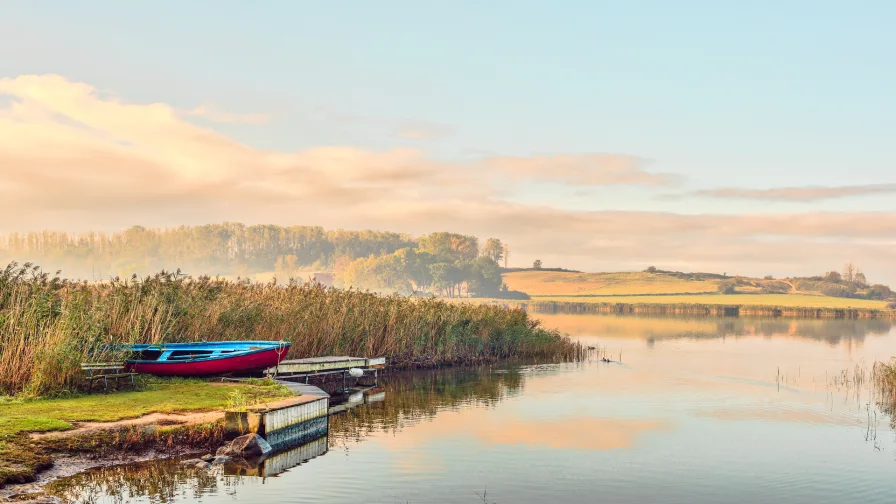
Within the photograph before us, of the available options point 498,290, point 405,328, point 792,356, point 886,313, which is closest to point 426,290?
point 498,290

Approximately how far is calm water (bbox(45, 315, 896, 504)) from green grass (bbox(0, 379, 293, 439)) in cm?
231

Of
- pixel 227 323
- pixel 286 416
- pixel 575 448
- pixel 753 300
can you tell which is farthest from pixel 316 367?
pixel 753 300

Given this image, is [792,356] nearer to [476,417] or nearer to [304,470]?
[476,417]

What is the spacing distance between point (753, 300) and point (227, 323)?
127 m

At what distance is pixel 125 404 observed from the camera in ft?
66.9

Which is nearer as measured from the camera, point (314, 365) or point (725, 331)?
point (314, 365)

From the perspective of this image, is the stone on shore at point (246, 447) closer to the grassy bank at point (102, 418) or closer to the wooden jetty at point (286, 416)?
the wooden jetty at point (286, 416)

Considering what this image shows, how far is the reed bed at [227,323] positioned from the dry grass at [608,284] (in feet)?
399

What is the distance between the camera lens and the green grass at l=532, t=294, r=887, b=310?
13062cm

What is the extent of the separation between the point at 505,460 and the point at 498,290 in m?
174

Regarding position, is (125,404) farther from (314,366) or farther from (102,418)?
(314,366)

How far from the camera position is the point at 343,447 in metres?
20.8

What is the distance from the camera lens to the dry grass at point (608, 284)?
16600 cm

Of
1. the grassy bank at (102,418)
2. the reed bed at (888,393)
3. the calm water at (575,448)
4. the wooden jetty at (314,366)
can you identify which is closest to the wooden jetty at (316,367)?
the wooden jetty at (314,366)
